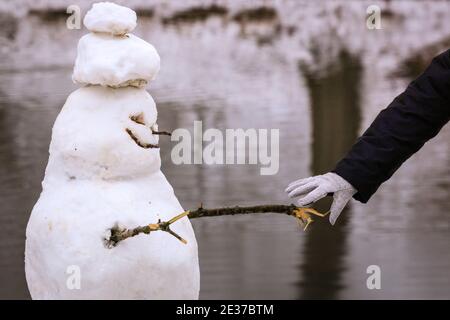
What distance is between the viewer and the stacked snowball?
2.37 metres

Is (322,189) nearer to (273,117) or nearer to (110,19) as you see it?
(110,19)

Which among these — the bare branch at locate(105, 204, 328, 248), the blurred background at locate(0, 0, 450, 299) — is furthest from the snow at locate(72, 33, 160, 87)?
the blurred background at locate(0, 0, 450, 299)

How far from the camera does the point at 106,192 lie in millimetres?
2389

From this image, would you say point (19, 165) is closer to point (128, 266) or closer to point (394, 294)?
point (394, 294)

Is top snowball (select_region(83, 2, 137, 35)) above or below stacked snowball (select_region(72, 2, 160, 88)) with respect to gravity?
above

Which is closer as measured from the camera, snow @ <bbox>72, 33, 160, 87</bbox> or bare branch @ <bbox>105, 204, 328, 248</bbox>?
bare branch @ <bbox>105, 204, 328, 248</bbox>

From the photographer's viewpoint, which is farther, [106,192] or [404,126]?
[106,192]

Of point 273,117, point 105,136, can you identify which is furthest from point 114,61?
point 273,117

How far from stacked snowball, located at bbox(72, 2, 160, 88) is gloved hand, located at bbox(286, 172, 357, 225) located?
50 cm

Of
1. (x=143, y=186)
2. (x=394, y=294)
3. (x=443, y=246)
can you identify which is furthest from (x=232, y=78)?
(x=143, y=186)

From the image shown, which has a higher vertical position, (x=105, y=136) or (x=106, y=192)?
(x=105, y=136)

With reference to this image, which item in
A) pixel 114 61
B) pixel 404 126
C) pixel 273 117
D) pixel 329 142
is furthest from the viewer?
pixel 273 117

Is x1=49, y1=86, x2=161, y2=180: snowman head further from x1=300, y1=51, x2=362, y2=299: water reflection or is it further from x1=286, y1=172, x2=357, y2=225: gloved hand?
x1=300, y1=51, x2=362, y2=299: water reflection

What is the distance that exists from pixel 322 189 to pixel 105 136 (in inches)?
22.5
